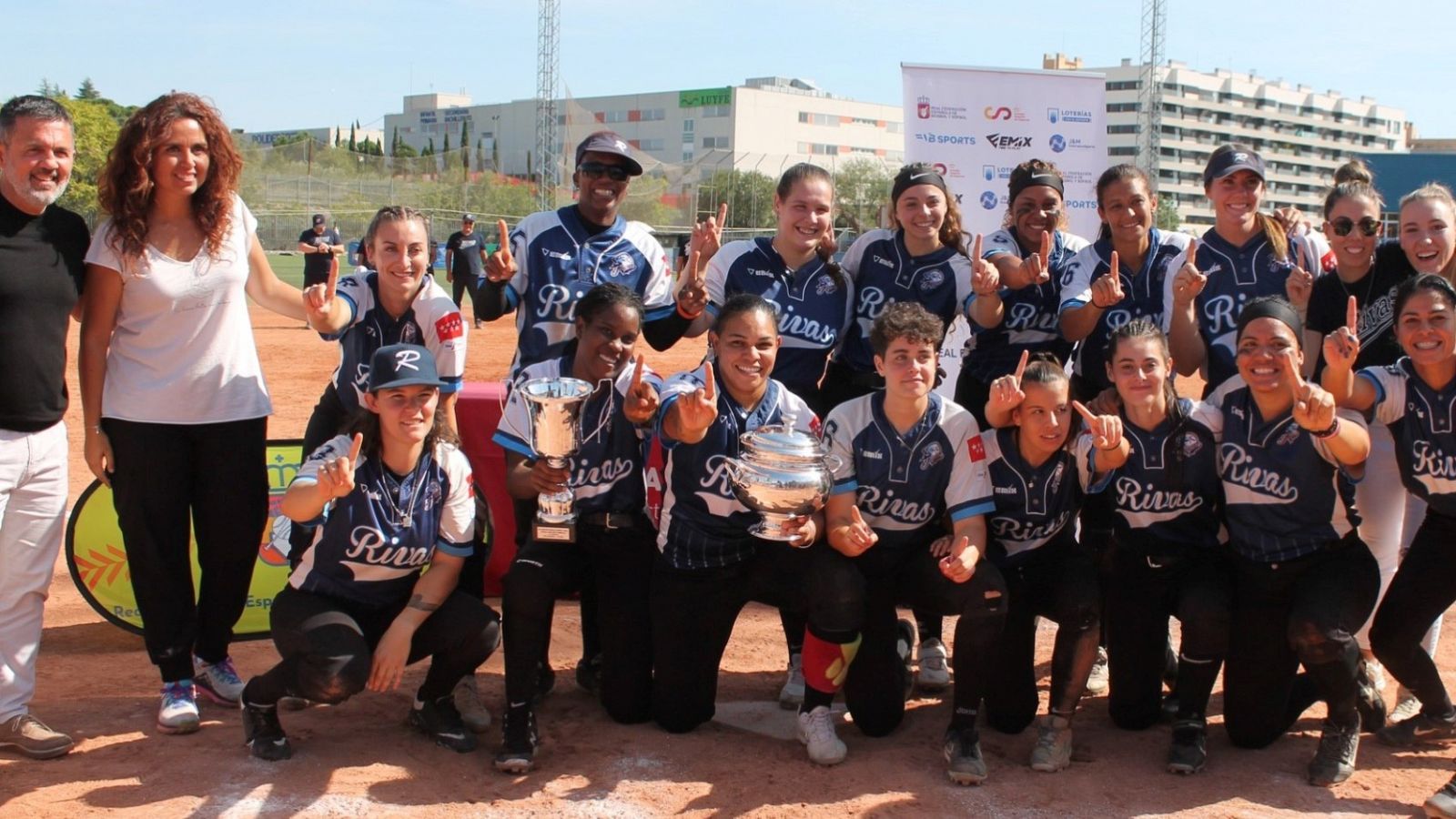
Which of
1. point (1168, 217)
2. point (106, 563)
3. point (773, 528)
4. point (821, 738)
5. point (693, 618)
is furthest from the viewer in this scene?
point (1168, 217)

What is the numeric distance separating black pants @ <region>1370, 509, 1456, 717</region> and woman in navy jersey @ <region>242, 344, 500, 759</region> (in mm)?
3169

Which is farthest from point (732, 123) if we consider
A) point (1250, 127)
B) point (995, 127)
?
point (995, 127)

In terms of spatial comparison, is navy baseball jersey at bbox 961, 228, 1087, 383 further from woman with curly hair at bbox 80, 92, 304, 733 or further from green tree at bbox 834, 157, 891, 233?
green tree at bbox 834, 157, 891, 233

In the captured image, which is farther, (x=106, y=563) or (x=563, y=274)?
(x=106, y=563)

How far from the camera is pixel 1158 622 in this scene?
4.32 m

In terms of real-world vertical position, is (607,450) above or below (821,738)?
above

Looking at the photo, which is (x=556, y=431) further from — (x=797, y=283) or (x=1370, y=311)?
(x=1370, y=311)

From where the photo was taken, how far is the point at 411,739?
4.31 meters

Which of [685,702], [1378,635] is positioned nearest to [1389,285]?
[1378,635]

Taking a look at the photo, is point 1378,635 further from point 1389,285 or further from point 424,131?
point 424,131

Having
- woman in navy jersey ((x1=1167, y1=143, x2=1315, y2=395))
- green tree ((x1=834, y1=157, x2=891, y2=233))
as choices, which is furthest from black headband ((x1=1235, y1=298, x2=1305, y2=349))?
green tree ((x1=834, y1=157, x2=891, y2=233))

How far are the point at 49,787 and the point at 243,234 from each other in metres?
1.98

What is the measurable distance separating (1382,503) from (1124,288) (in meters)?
1.29

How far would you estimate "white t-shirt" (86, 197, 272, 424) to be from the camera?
4148mm
